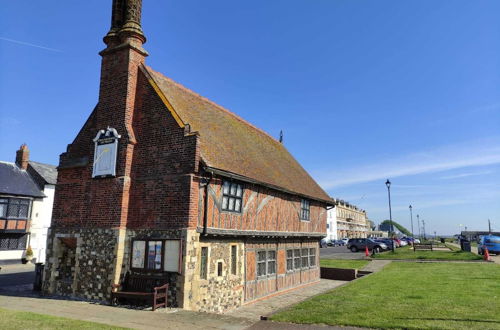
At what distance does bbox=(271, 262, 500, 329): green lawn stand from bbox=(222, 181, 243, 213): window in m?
4.35

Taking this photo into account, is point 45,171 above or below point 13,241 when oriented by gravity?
above

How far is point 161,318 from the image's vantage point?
1006cm

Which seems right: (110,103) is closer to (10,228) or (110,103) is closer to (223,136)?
(223,136)

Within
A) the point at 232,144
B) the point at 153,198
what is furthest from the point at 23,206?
the point at 153,198

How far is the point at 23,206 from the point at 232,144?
23260 millimetres

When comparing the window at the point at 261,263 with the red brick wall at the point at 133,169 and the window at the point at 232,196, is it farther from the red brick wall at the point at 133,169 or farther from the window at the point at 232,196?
the red brick wall at the point at 133,169

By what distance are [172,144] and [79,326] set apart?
21.1ft

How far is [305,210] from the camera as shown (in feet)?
71.1

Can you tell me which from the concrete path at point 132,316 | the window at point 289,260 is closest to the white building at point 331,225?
the window at point 289,260

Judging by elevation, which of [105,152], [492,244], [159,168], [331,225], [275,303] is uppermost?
[105,152]

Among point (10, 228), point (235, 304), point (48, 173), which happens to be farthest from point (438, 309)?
point (48, 173)

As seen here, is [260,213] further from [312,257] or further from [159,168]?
[312,257]

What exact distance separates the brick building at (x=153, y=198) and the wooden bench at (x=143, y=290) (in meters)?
0.30

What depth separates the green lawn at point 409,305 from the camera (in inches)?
373
